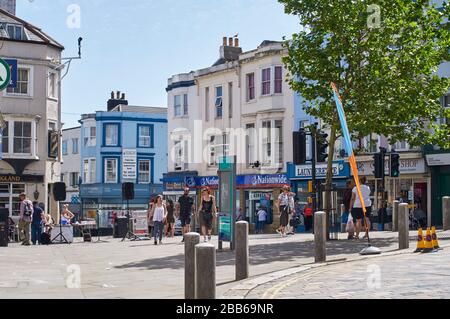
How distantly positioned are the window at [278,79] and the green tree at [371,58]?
22516mm

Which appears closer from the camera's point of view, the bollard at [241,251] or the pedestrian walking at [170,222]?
the bollard at [241,251]

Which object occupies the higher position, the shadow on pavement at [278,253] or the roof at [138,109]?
the roof at [138,109]

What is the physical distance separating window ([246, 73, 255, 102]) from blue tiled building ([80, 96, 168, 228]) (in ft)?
66.6

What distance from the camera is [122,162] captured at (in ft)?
217

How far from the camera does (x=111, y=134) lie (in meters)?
67.0

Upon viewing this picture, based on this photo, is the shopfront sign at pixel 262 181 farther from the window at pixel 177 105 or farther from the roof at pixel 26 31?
the roof at pixel 26 31

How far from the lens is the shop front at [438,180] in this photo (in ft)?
120

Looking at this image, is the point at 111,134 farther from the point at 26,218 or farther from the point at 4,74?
the point at 4,74

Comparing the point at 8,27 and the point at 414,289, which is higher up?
the point at 8,27

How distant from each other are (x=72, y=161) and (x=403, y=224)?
58.4 meters

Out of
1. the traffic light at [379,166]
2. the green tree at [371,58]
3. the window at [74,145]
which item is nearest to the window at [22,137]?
the traffic light at [379,166]
